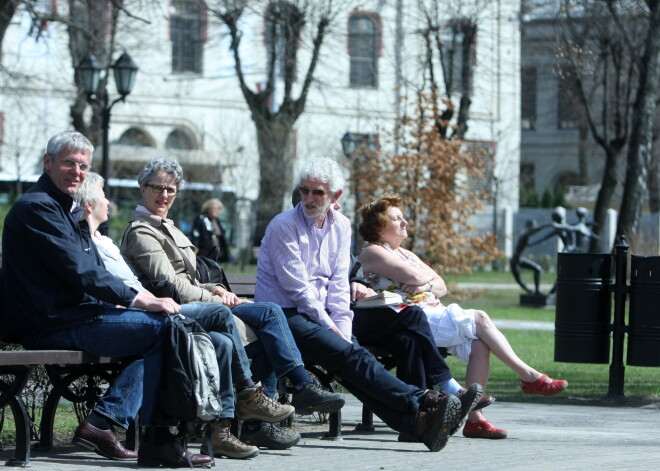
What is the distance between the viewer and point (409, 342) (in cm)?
817

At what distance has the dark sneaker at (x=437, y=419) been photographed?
7387 mm

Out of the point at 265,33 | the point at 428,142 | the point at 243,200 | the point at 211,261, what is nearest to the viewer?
the point at 211,261

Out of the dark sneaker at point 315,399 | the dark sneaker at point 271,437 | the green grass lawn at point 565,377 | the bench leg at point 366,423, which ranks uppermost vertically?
the dark sneaker at point 315,399

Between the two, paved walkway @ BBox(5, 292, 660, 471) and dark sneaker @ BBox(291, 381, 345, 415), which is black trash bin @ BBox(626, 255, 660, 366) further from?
dark sneaker @ BBox(291, 381, 345, 415)

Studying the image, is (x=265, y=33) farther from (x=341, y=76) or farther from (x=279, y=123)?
(x=341, y=76)

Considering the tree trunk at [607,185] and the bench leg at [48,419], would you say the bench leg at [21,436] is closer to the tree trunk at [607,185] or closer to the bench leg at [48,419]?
the bench leg at [48,419]

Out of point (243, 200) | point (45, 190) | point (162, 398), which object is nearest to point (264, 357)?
point (162, 398)

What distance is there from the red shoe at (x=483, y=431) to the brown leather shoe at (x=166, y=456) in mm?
2293

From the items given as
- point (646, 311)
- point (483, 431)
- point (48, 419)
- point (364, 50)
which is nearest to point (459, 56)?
point (364, 50)

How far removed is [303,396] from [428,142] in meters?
20.9

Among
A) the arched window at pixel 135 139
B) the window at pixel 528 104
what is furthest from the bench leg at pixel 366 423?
the window at pixel 528 104

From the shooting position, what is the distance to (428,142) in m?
28.0

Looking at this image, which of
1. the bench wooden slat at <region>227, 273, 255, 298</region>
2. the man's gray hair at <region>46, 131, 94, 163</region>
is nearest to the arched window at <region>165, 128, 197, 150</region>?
the bench wooden slat at <region>227, 273, 255, 298</region>

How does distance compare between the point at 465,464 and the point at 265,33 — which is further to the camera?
the point at 265,33
